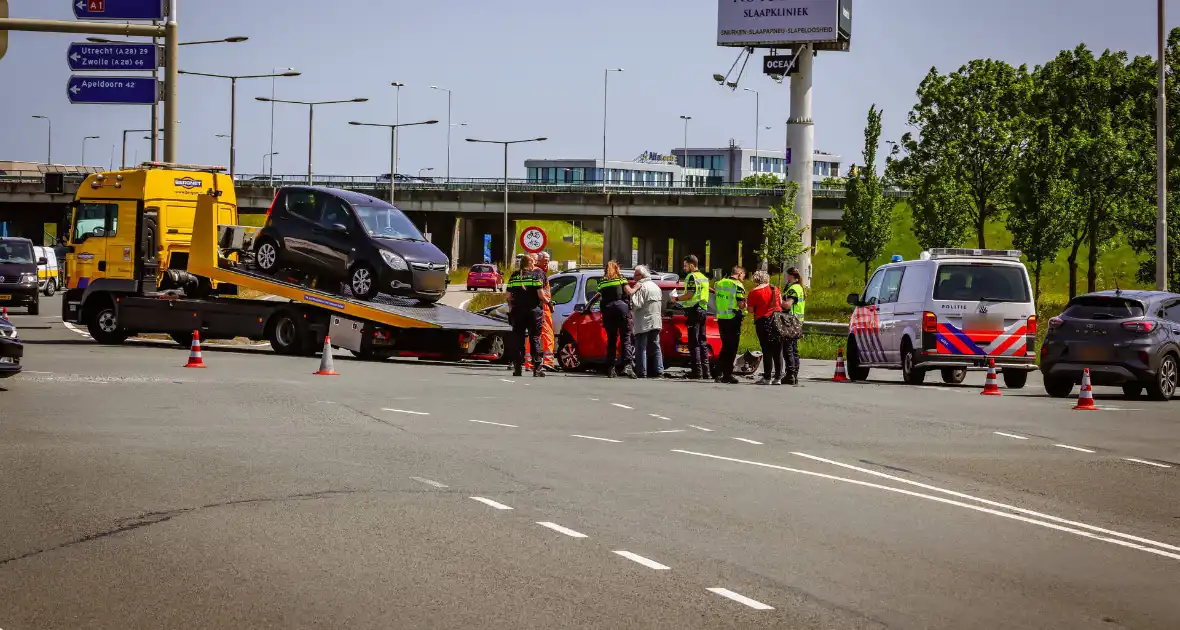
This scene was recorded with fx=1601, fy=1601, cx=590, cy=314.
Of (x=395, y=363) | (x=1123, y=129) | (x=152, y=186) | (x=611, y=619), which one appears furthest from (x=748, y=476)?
Answer: (x=1123, y=129)

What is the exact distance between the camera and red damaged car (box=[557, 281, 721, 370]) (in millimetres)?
24469

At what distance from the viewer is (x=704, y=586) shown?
7.56 meters

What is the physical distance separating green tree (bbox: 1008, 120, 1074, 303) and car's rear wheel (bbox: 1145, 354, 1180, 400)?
3188 centimetres

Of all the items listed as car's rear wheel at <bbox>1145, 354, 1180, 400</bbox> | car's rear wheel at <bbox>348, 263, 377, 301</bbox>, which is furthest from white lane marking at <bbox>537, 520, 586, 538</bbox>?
car's rear wheel at <bbox>348, 263, 377, 301</bbox>

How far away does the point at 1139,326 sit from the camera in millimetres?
20734

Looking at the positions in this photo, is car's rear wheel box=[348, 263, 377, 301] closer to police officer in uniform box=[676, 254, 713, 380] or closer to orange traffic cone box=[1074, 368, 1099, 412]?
police officer in uniform box=[676, 254, 713, 380]

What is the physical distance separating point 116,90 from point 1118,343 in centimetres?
1851

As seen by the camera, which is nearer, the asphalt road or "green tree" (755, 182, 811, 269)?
the asphalt road

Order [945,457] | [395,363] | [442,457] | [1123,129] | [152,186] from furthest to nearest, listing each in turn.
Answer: [1123,129] → [152,186] → [395,363] → [945,457] → [442,457]

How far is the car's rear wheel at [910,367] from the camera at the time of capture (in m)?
23.1

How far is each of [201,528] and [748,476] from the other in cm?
Result: 437

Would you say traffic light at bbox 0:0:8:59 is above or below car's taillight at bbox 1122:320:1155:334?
above

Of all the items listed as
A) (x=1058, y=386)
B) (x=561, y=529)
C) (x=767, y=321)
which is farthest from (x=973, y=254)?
(x=561, y=529)

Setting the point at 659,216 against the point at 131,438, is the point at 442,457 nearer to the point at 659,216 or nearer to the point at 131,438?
the point at 131,438
